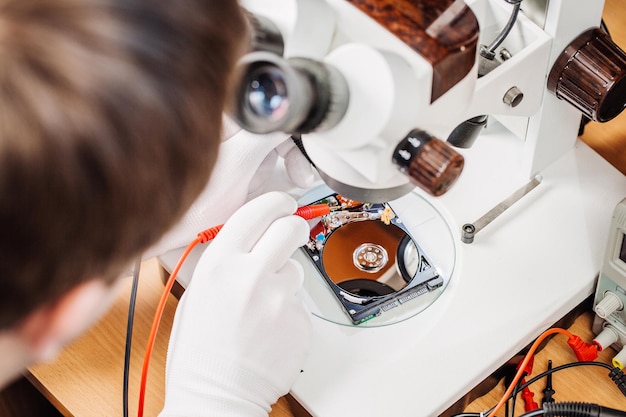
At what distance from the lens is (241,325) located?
0.79 meters

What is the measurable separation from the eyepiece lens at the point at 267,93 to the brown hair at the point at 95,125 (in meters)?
0.05

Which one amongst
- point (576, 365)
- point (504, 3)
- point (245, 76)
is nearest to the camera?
point (245, 76)

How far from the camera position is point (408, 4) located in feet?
1.79

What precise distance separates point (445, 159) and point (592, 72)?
327mm

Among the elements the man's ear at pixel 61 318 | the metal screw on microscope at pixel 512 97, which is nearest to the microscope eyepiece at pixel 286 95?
the man's ear at pixel 61 318

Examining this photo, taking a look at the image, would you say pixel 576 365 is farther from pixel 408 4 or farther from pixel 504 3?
pixel 408 4

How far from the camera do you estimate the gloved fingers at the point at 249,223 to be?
0.82 metres

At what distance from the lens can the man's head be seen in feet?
1.12

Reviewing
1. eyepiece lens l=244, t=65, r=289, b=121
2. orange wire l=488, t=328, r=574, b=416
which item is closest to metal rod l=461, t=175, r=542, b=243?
orange wire l=488, t=328, r=574, b=416

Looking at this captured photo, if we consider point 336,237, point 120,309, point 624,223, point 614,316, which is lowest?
point 120,309

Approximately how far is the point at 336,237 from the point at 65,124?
60 centimetres

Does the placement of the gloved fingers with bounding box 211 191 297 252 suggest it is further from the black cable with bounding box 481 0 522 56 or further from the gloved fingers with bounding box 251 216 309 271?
the black cable with bounding box 481 0 522 56

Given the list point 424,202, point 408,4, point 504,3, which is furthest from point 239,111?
point 424,202

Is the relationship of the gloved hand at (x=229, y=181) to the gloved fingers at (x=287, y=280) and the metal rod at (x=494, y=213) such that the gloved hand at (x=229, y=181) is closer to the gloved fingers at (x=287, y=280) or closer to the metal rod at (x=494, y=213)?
the gloved fingers at (x=287, y=280)
